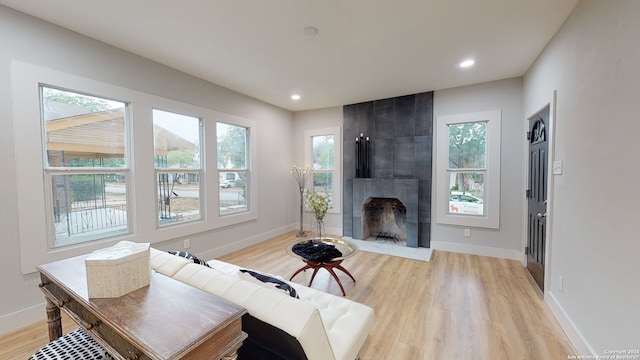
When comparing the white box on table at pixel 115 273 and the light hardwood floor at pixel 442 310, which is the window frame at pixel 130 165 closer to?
the light hardwood floor at pixel 442 310

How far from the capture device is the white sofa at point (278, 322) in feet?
3.21

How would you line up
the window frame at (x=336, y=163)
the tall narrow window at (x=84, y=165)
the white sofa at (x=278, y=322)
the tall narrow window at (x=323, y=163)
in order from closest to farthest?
the white sofa at (x=278, y=322) → the tall narrow window at (x=84, y=165) → the window frame at (x=336, y=163) → the tall narrow window at (x=323, y=163)

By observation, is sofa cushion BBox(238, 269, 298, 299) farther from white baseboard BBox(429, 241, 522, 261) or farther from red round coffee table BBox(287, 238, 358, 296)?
white baseboard BBox(429, 241, 522, 261)

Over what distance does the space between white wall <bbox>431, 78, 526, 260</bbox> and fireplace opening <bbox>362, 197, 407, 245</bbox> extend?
1091mm

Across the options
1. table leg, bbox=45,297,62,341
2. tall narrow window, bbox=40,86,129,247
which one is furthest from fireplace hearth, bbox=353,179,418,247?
table leg, bbox=45,297,62,341

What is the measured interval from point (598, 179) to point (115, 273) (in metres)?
2.93

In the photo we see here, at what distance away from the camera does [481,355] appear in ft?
5.87

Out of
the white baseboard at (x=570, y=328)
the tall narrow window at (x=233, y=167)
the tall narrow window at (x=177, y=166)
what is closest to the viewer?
the white baseboard at (x=570, y=328)

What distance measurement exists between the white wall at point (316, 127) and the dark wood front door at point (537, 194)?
10.1 ft

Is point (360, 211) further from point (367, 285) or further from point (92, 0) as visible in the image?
point (92, 0)

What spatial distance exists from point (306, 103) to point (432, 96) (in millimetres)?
2355

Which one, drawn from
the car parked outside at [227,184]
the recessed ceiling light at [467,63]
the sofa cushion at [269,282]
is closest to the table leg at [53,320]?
the sofa cushion at [269,282]

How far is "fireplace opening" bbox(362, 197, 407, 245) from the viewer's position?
4.77 m

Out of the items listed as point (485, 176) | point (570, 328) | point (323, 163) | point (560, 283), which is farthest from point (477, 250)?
point (323, 163)
